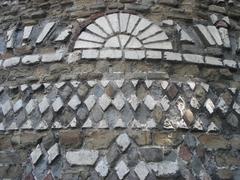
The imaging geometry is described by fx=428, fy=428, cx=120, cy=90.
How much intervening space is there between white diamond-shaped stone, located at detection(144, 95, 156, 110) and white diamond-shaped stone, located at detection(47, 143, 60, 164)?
2.65ft

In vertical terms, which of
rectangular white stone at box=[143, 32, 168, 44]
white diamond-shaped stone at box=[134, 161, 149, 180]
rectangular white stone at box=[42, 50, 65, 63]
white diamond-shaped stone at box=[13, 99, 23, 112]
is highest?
rectangular white stone at box=[143, 32, 168, 44]

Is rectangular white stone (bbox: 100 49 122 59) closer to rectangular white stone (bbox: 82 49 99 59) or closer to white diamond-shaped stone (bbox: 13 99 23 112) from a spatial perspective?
rectangular white stone (bbox: 82 49 99 59)

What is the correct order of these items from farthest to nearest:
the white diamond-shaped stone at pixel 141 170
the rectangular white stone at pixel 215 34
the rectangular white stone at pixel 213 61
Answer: the rectangular white stone at pixel 215 34 → the rectangular white stone at pixel 213 61 → the white diamond-shaped stone at pixel 141 170

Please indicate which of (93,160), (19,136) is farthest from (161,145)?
(19,136)

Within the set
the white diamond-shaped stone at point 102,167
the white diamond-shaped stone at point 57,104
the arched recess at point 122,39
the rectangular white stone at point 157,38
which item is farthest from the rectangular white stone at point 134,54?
the white diamond-shaped stone at point 102,167

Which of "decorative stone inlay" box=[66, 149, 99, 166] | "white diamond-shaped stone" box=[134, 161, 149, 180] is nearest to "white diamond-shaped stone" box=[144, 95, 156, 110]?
"white diamond-shaped stone" box=[134, 161, 149, 180]

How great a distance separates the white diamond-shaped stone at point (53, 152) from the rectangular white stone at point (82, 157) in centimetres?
10

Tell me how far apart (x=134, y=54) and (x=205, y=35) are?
2.46 ft

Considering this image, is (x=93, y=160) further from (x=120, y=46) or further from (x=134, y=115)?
(x=120, y=46)

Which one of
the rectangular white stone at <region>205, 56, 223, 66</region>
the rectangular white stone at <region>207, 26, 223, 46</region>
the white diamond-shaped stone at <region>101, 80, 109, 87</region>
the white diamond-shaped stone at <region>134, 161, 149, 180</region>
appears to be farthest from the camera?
the rectangular white stone at <region>207, 26, 223, 46</region>

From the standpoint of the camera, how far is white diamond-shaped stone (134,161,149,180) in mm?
3250

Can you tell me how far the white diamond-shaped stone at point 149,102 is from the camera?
351 centimetres

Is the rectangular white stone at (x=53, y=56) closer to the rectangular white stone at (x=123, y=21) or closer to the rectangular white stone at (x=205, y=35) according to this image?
the rectangular white stone at (x=123, y=21)

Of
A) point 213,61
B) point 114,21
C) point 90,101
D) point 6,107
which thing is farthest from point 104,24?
point 6,107
